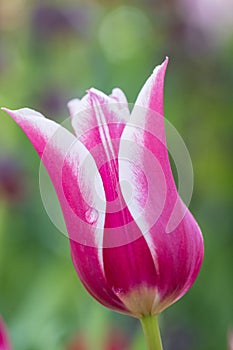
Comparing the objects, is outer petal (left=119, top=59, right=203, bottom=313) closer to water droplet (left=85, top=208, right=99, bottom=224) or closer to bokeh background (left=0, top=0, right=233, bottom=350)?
water droplet (left=85, top=208, right=99, bottom=224)

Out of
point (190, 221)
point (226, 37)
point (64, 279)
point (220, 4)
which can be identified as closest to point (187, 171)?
point (190, 221)

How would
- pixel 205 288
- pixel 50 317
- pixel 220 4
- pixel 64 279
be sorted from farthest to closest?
1. pixel 220 4
2. pixel 205 288
3. pixel 64 279
4. pixel 50 317

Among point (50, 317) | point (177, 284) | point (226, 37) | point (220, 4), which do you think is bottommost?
point (177, 284)

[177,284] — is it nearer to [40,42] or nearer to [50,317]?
[50,317]

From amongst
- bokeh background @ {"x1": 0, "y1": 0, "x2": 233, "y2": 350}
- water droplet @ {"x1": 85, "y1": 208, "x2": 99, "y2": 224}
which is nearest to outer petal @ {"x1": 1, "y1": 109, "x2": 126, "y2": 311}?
water droplet @ {"x1": 85, "y1": 208, "x2": 99, "y2": 224}

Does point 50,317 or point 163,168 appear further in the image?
point 50,317

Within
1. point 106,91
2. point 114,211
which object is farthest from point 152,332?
point 106,91

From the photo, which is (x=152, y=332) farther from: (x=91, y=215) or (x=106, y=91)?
(x=106, y=91)
